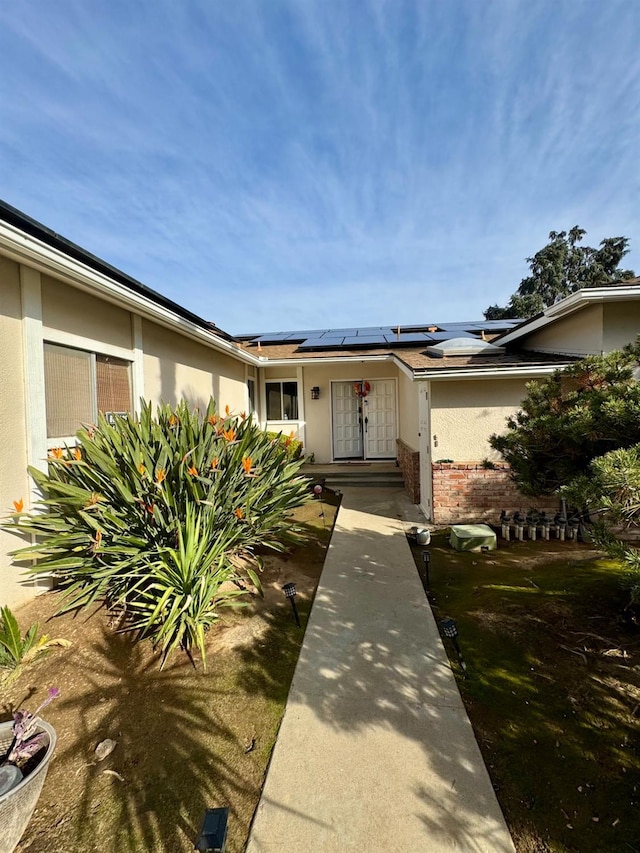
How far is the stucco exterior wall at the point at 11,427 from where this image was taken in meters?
4.06

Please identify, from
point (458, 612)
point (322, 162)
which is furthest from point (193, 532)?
point (322, 162)

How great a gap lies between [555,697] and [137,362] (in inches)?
266

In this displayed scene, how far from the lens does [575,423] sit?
3363 mm

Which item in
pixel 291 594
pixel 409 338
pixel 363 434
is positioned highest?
pixel 409 338

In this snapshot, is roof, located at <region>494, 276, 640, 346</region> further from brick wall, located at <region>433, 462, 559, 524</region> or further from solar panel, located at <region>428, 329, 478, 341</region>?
solar panel, located at <region>428, 329, 478, 341</region>

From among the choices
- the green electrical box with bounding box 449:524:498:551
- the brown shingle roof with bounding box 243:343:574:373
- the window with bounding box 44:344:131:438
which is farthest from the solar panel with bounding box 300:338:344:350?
the green electrical box with bounding box 449:524:498:551

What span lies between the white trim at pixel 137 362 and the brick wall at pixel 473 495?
5592 millimetres

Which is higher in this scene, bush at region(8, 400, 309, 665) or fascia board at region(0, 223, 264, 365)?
fascia board at region(0, 223, 264, 365)

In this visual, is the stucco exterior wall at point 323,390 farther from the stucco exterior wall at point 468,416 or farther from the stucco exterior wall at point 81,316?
the stucco exterior wall at point 81,316

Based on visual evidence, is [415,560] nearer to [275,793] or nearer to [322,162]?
[275,793]

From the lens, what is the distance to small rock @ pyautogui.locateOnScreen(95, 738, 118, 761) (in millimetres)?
2510

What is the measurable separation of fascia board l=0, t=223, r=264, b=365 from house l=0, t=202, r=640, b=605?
0.7 inches

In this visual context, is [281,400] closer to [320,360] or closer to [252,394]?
[252,394]

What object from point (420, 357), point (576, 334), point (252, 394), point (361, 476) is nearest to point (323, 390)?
point (252, 394)
